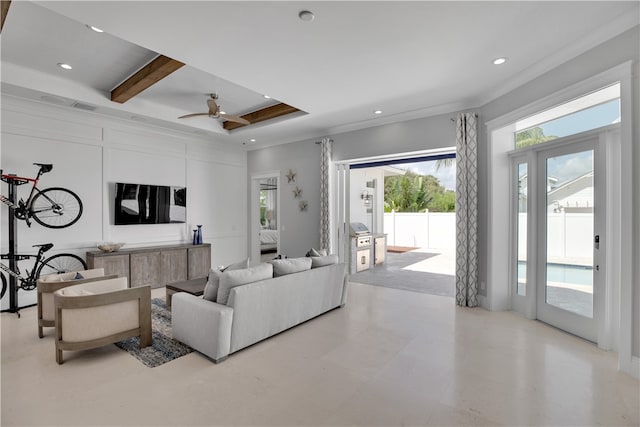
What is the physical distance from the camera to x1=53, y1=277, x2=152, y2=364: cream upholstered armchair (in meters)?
2.69

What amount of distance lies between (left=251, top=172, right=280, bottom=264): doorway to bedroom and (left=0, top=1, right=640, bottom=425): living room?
188cm

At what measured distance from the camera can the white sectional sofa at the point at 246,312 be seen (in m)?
2.77

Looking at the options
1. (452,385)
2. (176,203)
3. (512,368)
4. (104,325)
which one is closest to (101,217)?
(176,203)

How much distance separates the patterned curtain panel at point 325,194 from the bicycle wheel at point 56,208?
399 centimetres

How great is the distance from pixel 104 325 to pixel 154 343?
52cm

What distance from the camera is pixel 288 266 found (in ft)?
11.5

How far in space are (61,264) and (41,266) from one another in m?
0.33

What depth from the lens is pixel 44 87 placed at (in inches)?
159

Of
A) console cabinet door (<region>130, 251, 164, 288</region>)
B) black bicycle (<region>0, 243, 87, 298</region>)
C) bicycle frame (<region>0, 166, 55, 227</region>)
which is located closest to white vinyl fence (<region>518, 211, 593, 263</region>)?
console cabinet door (<region>130, 251, 164, 288</region>)

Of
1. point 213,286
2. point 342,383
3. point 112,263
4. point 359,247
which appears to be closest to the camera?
point 342,383

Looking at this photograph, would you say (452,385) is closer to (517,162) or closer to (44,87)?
(517,162)

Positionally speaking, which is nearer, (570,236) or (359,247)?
(570,236)

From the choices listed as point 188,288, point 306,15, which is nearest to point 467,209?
point 306,15

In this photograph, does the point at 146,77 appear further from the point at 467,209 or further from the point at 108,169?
the point at 467,209
